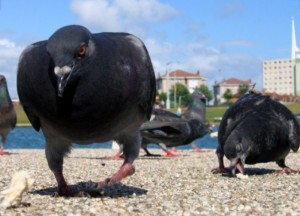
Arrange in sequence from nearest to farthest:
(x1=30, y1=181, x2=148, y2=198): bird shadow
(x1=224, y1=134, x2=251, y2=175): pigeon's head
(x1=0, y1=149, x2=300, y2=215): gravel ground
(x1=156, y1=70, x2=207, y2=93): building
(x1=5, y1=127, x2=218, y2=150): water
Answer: (x1=0, y1=149, x2=300, y2=215): gravel ground
(x1=30, y1=181, x2=148, y2=198): bird shadow
(x1=224, y1=134, x2=251, y2=175): pigeon's head
(x1=5, y1=127, x2=218, y2=150): water
(x1=156, y1=70, x2=207, y2=93): building

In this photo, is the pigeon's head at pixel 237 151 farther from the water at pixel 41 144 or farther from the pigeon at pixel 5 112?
the water at pixel 41 144

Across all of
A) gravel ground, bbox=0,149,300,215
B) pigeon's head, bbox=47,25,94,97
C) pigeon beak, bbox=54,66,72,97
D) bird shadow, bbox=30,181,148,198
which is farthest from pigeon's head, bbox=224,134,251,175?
pigeon beak, bbox=54,66,72,97

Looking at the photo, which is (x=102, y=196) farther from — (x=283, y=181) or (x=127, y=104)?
(x=283, y=181)

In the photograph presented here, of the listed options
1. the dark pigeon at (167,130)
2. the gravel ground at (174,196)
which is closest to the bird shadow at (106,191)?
the gravel ground at (174,196)

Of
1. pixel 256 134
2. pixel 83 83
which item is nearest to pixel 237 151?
pixel 256 134

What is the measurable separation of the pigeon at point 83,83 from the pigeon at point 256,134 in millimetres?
2676

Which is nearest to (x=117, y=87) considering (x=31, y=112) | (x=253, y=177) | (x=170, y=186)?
(x=31, y=112)

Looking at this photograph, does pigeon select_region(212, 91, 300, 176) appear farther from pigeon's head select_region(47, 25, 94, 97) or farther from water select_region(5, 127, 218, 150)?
water select_region(5, 127, 218, 150)

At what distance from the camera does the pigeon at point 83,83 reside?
4164 millimetres

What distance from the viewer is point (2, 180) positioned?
22.5 feet

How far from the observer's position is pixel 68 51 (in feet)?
13.5

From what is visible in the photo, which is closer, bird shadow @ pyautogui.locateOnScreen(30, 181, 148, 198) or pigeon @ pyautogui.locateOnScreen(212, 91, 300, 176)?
bird shadow @ pyautogui.locateOnScreen(30, 181, 148, 198)

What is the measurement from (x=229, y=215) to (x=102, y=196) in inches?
59.4

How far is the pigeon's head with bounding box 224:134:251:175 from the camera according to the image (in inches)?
287
